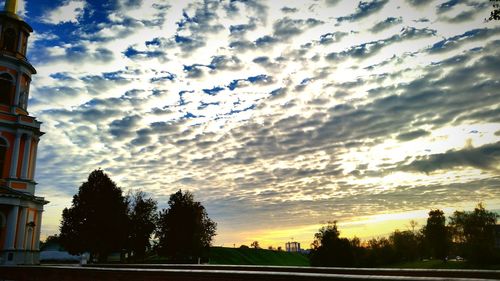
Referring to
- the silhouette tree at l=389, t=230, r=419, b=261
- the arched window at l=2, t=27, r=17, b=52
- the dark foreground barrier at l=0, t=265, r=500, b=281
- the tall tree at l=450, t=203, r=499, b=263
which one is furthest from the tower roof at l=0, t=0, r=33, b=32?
the silhouette tree at l=389, t=230, r=419, b=261

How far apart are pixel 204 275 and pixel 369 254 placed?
204 ft

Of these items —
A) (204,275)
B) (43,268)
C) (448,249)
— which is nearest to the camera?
(204,275)

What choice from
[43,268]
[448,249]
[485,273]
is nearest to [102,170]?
[43,268]

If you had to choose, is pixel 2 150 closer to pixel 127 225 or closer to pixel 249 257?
pixel 127 225

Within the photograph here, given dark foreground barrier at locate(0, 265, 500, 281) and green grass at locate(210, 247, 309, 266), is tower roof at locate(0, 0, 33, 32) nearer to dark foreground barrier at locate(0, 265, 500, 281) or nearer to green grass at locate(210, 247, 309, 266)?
dark foreground barrier at locate(0, 265, 500, 281)

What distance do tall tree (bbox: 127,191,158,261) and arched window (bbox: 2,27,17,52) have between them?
2935cm

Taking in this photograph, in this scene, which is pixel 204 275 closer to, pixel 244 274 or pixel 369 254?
pixel 244 274

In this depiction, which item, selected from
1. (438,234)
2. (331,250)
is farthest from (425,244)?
(331,250)

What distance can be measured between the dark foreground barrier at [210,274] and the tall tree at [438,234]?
214ft

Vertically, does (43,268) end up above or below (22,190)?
A: below

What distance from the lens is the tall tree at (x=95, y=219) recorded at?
48.9m

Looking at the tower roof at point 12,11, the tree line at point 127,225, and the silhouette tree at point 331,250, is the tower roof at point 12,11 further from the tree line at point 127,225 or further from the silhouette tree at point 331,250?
the silhouette tree at point 331,250

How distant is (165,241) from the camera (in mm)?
57750

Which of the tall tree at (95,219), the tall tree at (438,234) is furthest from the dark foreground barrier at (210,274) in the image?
the tall tree at (438,234)
